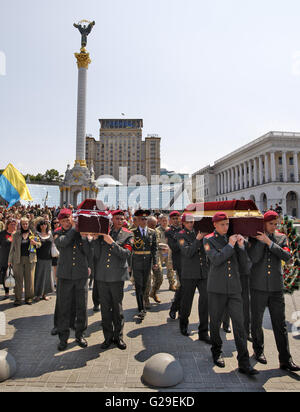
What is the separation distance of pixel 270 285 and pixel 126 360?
252cm

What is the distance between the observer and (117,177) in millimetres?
120062

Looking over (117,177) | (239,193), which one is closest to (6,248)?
(239,193)

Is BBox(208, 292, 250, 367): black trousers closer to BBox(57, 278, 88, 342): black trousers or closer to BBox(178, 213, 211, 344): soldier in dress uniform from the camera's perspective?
BBox(178, 213, 211, 344): soldier in dress uniform

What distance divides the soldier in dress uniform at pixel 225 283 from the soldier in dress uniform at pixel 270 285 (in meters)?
0.27

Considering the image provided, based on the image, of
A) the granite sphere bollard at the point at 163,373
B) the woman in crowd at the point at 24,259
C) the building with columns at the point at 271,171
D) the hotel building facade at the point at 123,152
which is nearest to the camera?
the granite sphere bollard at the point at 163,373

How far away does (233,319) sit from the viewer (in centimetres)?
393

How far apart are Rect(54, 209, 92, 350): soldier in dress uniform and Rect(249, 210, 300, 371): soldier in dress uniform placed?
290 centimetres

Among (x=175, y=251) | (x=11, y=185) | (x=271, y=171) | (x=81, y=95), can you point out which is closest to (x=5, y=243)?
(x=175, y=251)

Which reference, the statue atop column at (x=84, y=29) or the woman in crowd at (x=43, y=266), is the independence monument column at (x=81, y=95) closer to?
the statue atop column at (x=84, y=29)

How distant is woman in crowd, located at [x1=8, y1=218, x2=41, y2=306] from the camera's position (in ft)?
23.8

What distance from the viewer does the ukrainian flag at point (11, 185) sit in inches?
664

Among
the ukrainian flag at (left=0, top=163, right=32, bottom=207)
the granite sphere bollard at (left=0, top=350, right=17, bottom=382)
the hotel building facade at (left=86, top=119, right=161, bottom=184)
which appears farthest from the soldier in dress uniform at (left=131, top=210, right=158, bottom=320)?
the hotel building facade at (left=86, top=119, right=161, bottom=184)

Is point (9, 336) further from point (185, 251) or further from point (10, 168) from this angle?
point (10, 168)

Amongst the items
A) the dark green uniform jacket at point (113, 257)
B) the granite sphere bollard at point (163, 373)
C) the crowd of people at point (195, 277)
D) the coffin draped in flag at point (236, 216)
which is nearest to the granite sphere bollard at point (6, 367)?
the crowd of people at point (195, 277)
